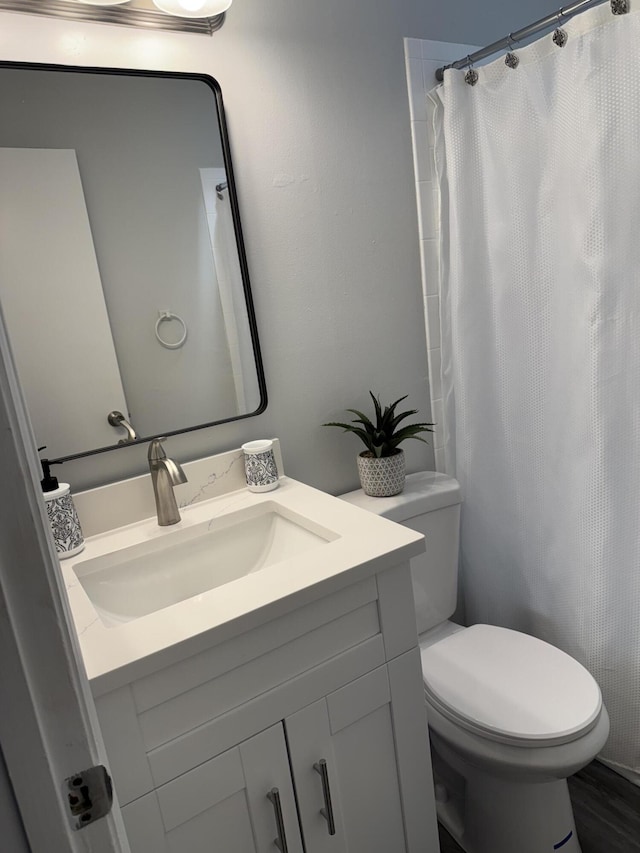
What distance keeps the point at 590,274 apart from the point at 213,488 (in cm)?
100

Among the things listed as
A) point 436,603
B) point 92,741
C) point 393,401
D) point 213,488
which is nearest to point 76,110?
point 213,488

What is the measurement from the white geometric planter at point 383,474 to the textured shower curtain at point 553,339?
11.2 inches

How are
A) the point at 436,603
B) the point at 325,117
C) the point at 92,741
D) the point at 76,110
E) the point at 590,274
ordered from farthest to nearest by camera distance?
1. the point at 436,603
2. the point at 325,117
3. the point at 590,274
4. the point at 76,110
5. the point at 92,741

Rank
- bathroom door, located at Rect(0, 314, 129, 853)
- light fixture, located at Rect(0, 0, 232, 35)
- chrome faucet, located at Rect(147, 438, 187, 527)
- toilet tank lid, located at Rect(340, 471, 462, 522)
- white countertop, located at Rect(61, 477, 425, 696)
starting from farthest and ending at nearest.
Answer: toilet tank lid, located at Rect(340, 471, 462, 522) → chrome faucet, located at Rect(147, 438, 187, 527) → light fixture, located at Rect(0, 0, 232, 35) → white countertop, located at Rect(61, 477, 425, 696) → bathroom door, located at Rect(0, 314, 129, 853)

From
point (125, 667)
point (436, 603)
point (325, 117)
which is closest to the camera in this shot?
point (125, 667)

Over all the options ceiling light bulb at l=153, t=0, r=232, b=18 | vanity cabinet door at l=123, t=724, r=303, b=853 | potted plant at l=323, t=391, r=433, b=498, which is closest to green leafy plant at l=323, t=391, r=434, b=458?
potted plant at l=323, t=391, r=433, b=498

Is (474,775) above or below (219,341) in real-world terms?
below

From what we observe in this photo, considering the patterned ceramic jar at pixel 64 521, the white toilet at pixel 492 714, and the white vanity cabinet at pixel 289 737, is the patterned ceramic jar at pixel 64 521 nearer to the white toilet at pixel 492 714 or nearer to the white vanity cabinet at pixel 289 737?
the white vanity cabinet at pixel 289 737

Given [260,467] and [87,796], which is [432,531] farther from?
[87,796]

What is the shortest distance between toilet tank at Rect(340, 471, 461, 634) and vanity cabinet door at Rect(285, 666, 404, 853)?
1.70 ft

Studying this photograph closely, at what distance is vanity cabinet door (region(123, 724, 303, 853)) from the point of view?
0.92 metres

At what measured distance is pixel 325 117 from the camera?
154 centimetres

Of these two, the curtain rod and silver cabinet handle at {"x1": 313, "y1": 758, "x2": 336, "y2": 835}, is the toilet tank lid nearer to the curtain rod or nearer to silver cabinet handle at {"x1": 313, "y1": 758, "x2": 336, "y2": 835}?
silver cabinet handle at {"x1": 313, "y1": 758, "x2": 336, "y2": 835}

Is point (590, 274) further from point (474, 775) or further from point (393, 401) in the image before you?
point (474, 775)
